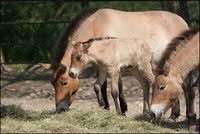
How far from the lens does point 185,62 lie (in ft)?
20.6

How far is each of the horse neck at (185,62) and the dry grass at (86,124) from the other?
74 centimetres

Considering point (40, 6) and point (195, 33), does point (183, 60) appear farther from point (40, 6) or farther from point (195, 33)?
point (40, 6)

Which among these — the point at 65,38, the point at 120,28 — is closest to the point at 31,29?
the point at 65,38

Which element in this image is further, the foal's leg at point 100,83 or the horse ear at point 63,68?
the foal's leg at point 100,83

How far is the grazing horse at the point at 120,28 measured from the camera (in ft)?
25.1

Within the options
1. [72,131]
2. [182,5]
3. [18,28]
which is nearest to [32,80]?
[18,28]

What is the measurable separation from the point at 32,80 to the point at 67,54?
12.7 ft

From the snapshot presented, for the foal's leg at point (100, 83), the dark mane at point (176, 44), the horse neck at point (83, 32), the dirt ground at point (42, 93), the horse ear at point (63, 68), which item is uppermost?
the dark mane at point (176, 44)

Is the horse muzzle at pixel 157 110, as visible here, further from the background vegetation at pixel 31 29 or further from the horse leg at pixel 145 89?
the background vegetation at pixel 31 29

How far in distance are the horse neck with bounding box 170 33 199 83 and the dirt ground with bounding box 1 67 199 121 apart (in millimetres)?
1580

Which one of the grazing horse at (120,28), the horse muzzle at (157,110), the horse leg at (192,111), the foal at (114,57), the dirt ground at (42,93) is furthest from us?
the dirt ground at (42,93)

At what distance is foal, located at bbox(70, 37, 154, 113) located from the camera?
7047mm

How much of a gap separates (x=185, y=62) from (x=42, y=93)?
4.49m

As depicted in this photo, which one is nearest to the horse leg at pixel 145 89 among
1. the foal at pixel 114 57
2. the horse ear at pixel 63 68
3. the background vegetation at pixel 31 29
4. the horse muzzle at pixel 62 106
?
the foal at pixel 114 57
